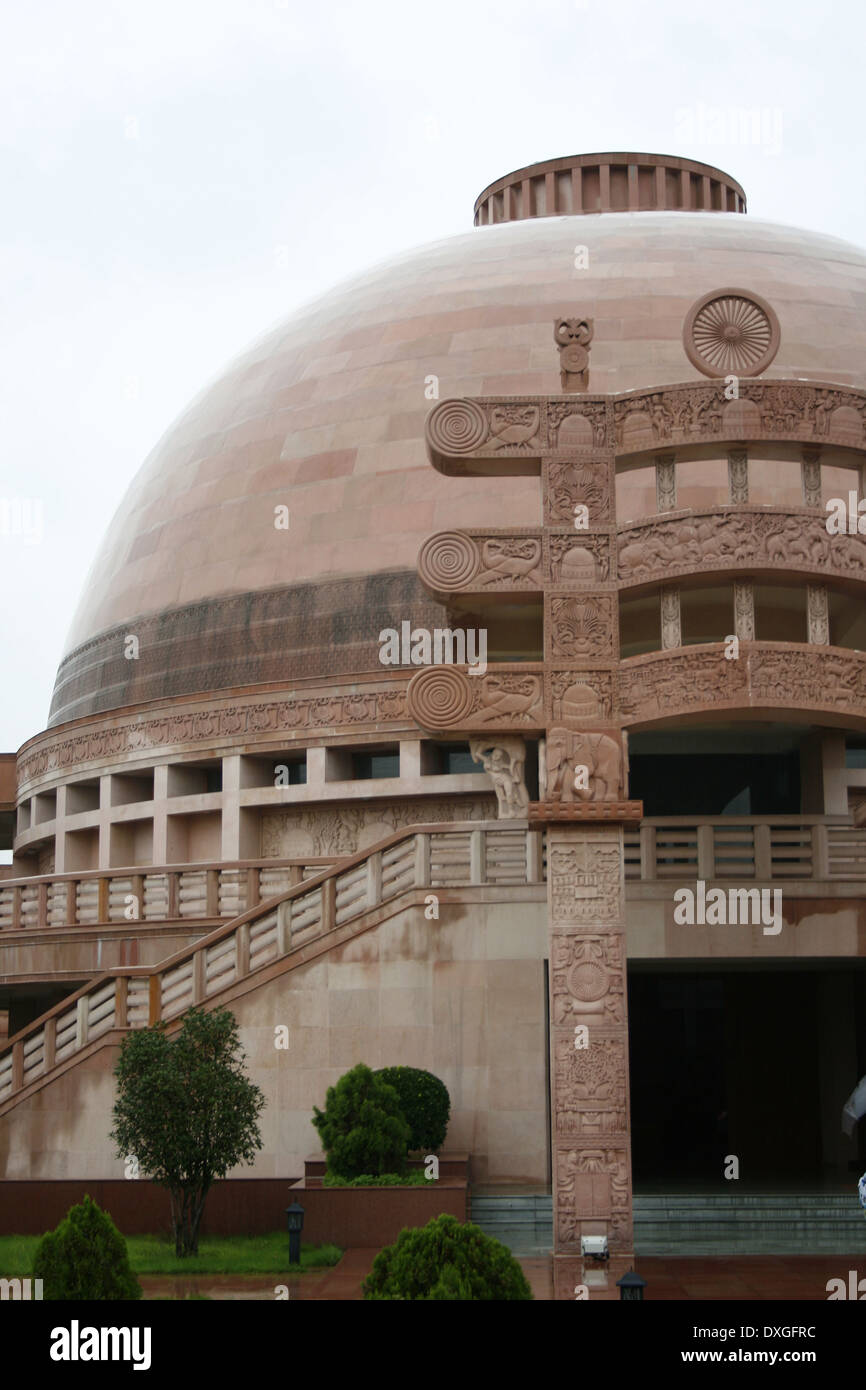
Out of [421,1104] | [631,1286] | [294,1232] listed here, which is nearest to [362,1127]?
[421,1104]

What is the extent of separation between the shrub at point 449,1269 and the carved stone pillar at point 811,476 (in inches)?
377

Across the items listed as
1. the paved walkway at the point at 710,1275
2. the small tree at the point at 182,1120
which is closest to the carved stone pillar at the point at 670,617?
the paved walkway at the point at 710,1275

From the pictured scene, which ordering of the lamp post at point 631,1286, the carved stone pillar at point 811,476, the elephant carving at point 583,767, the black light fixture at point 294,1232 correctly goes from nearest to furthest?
the lamp post at point 631,1286 → the black light fixture at point 294,1232 → the elephant carving at point 583,767 → the carved stone pillar at point 811,476

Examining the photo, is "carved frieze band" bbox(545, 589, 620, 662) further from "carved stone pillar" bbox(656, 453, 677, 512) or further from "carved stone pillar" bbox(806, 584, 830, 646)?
"carved stone pillar" bbox(806, 584, 830, 646)

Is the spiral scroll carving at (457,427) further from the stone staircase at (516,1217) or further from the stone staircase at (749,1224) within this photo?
the stone staircase at (749,1224)

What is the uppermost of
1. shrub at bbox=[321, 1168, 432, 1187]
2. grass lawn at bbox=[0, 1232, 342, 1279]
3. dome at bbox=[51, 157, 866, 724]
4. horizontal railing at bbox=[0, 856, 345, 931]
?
dome at bbox=[51, 157, 866, 724]

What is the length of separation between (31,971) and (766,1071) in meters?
10.6

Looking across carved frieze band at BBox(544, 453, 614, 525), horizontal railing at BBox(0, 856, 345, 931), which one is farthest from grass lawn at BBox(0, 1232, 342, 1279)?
carved frieze band at BBox(544, 453, 614, 525)

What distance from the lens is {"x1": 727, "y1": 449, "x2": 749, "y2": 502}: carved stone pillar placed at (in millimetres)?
17703

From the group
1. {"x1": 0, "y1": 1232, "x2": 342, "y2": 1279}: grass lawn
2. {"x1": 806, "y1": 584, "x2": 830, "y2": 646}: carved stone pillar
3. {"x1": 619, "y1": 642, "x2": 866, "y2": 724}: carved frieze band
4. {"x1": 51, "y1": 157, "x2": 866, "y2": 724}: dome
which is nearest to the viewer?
{"x1": 0, "y1": 1232, "x2": 342, "y2": 1279}: grass lawn

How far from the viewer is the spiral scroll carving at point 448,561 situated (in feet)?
55.9

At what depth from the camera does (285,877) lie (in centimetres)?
2419

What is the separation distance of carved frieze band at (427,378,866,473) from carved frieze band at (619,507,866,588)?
0.81 meters
